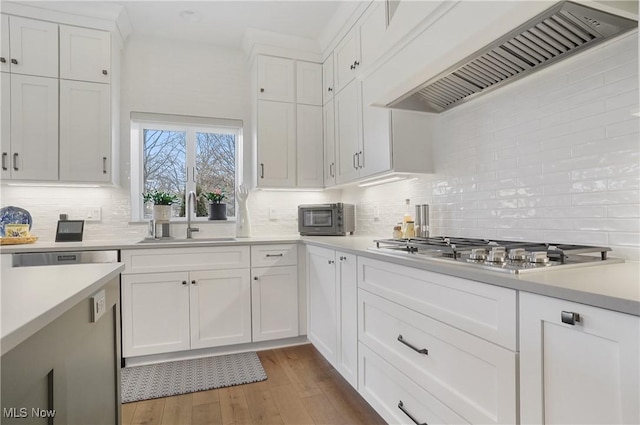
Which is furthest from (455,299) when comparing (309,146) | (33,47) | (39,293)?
(33,47)

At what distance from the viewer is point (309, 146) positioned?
128 inches

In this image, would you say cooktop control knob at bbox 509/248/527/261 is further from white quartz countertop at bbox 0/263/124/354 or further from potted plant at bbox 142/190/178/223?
potted plant at bbox 142/190/178/223

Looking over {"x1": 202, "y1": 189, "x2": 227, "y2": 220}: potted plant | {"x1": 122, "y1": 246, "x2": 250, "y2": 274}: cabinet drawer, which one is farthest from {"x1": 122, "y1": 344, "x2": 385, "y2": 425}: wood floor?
{"x1": 202, "y1": 189, "x2": 227, "y2": 220}: potted plant

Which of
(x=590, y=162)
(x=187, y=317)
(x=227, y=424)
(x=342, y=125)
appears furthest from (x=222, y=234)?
(x=590, y=162)

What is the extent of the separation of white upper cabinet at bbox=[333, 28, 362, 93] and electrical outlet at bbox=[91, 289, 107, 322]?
88.8 inches

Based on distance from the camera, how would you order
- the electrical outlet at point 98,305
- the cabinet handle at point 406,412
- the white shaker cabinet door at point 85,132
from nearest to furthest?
the electrical outlet at point 98,305
the cabinet handle at point 406,412
the white shaker cabinet door at point 85,132

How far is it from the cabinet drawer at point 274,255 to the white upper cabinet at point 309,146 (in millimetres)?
672

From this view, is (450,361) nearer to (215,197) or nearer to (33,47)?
(215,197)

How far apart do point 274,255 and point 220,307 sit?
57 cm

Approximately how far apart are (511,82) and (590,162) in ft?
1.83

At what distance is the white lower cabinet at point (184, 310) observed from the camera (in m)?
2.51

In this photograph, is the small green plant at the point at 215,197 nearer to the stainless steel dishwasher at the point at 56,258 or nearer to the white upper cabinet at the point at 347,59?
the stainless steel dishwasher at the point at 56,258

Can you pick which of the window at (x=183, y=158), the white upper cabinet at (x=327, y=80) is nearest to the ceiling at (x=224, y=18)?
the white upper cabinet at (x=327, y=80)

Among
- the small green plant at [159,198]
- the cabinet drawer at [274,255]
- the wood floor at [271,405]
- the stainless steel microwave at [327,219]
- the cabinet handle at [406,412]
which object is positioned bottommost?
the wood floor at [271,405]
